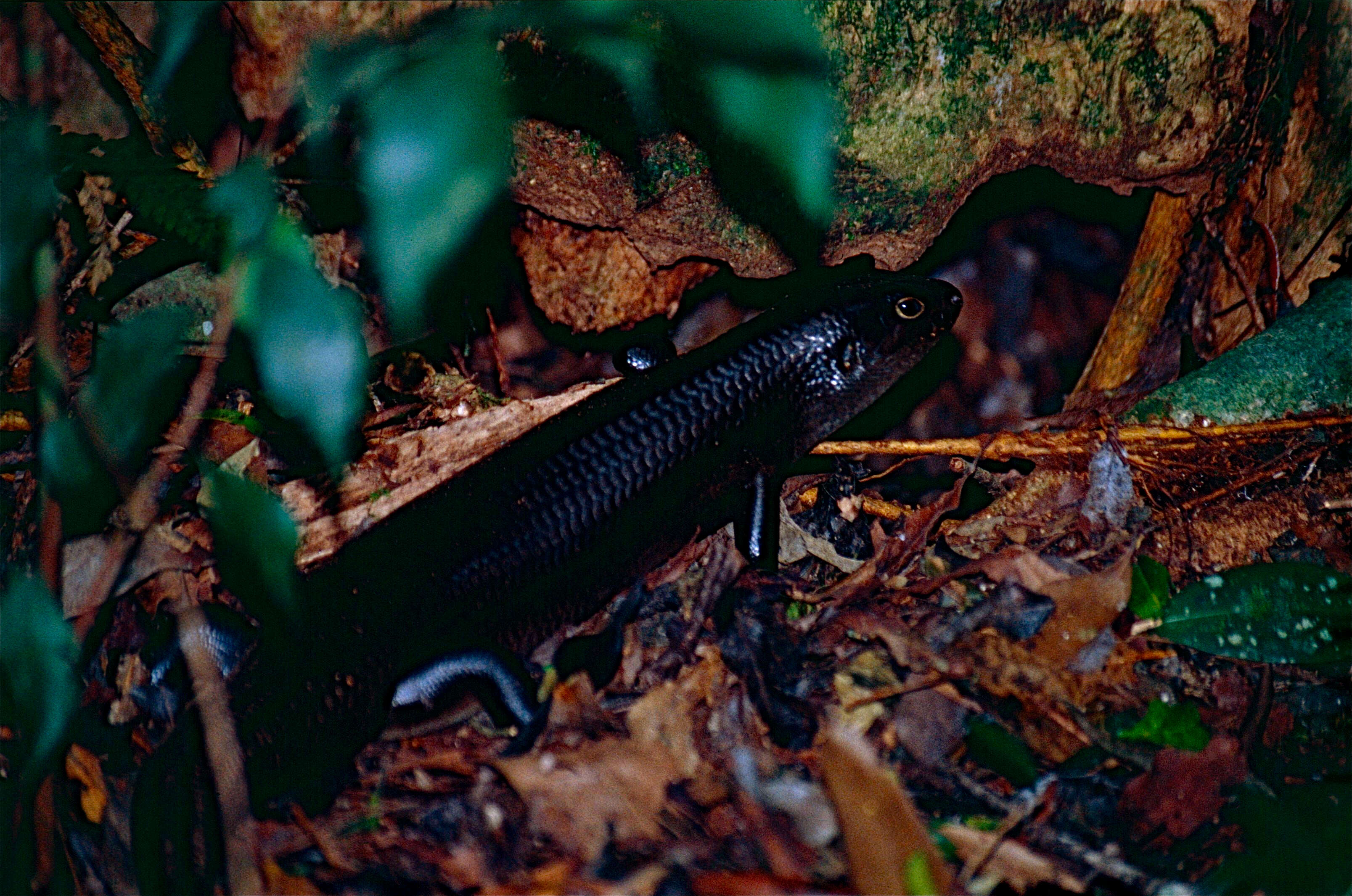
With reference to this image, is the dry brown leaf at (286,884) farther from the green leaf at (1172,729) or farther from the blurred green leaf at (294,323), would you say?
the green leaf at (1172,729)

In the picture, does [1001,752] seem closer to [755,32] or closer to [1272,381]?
[755,32]

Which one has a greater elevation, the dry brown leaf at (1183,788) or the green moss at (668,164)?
the green moss at (668,164)

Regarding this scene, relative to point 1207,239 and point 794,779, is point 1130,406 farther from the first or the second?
point 794,779

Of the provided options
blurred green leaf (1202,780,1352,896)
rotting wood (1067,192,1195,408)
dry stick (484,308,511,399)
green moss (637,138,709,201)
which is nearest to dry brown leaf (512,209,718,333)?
dry stick (484,308,511,399)

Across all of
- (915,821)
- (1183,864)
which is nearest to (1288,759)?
(1183,864)

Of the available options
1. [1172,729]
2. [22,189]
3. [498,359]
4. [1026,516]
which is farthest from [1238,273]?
[22,189]

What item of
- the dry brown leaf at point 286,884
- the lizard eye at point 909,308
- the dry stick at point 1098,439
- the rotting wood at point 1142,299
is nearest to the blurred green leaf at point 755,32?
the dry brown leaf at point 286,884

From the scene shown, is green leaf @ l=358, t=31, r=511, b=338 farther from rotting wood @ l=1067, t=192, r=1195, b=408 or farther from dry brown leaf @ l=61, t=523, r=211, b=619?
rotting wood @ l=1067, t=192, r=1195, b=408
